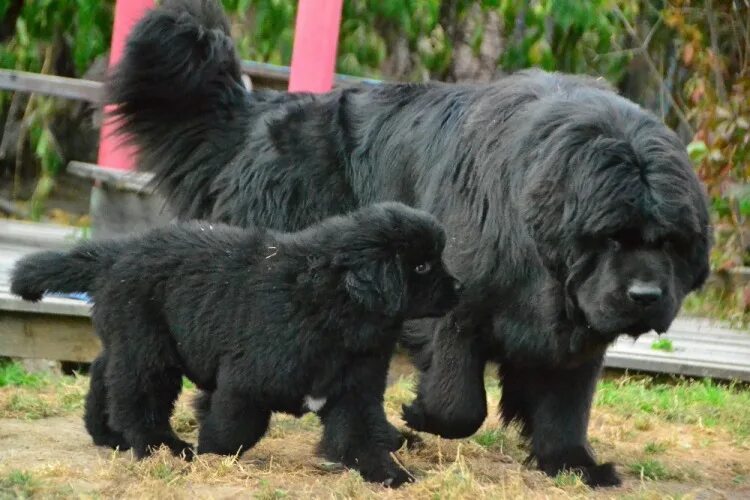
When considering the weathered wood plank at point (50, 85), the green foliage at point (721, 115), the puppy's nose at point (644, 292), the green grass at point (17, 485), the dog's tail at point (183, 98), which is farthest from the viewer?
the green foliage at point (721, 115)

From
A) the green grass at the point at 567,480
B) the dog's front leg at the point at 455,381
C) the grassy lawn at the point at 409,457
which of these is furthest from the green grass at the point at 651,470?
the dog's front leg at the point at 455,381

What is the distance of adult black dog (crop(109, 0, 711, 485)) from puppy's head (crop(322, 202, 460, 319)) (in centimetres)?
27

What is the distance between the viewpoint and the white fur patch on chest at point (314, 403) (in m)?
3.62

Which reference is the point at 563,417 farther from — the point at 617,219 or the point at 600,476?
the point at 617,219

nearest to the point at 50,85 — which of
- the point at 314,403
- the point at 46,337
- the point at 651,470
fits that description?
the point at 46,337

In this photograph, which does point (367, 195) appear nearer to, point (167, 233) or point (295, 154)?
point (295, 154)

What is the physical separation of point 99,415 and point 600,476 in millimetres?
1709

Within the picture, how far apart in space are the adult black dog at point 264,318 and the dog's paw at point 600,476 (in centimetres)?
68

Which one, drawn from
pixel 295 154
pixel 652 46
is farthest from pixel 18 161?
pixel 295 154

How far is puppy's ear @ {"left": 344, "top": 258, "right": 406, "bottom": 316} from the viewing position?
353 centimetres

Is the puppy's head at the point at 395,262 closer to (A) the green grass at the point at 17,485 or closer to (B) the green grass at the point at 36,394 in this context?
(A) the green grass at the point at 17,485

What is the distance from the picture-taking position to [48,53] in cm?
1047

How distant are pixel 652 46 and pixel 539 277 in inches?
343

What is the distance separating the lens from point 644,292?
342 cm
